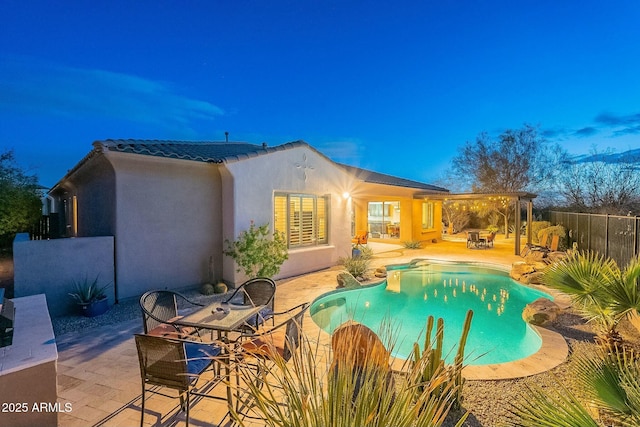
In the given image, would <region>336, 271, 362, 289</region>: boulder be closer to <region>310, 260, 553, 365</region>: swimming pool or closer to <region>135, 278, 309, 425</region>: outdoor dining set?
<region>310, 260, 553, 365</region>: swimming pool

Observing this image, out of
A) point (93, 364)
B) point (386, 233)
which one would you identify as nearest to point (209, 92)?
point (386, 233)

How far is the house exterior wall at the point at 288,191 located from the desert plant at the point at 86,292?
3.52 metres

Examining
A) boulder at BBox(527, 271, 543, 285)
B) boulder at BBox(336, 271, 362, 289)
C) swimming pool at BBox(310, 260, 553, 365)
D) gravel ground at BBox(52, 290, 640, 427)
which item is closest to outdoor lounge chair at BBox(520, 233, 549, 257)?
swimming pool at BBox(310, 260, 553, 365)

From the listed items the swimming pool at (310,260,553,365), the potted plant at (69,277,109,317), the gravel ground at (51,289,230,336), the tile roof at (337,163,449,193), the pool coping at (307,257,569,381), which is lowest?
the swimming pool at (310,260,553,365)

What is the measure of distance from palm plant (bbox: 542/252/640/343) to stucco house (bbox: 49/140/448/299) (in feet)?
26.9

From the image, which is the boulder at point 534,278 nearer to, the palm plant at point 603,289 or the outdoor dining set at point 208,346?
the palm plant at point 603,289

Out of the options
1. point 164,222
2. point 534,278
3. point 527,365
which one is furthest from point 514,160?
point 164,222

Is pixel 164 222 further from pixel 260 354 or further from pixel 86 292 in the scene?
pixel 260 354

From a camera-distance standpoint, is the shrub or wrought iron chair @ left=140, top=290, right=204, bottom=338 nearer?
wrought iron chair @ left=140, top=290, right=204, bottom=338

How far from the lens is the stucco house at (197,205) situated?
878 centimetres

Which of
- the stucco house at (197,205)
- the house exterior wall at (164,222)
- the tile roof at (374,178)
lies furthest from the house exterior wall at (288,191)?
the tile roof at (374,178)

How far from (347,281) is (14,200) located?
584 inches

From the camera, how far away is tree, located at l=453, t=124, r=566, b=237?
2898 cm

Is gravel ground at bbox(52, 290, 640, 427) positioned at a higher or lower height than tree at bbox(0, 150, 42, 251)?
lower
